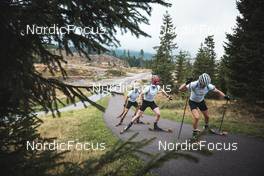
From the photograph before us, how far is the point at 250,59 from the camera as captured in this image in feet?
65.1

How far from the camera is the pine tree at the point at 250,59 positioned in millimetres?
19328

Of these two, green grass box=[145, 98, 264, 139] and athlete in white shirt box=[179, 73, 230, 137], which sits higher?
athlete in white shirt box=[179, 73, 230, 137]

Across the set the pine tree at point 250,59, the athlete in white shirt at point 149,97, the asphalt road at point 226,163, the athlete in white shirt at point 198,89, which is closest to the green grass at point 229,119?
the pine tree at point 250,59

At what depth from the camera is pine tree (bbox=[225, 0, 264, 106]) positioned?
63.4 ft

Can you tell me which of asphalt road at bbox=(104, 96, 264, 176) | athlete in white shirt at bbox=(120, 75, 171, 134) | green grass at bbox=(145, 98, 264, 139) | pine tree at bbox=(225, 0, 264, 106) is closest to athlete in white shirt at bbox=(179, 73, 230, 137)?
asphalt road at bbox=(104, 96, 264, 176)

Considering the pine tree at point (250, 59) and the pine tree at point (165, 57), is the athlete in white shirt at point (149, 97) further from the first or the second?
the pine tree at point (165, 57)


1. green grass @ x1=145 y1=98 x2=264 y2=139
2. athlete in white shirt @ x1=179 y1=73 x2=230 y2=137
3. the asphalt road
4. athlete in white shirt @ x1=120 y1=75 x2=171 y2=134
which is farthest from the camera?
green grass @ x1=145 y1=98 x2=264 y2=139

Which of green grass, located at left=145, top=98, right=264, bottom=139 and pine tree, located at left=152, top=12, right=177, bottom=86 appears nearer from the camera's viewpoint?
green grass, located at left=145, top=98, right=264, bottom=139

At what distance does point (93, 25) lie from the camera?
3254 millimetres

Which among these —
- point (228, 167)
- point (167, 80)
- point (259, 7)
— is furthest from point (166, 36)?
point (228, 167)

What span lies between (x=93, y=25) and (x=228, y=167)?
514 cm

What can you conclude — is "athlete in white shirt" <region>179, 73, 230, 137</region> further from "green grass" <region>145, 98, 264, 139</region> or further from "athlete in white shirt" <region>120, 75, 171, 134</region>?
"green grass" <region>145, 98, 264, 139</region>

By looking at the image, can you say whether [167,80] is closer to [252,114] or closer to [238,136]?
[252,114]

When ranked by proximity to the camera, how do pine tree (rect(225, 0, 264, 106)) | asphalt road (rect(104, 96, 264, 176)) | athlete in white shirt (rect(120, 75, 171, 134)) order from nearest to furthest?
asphalt road (rect(104, 96, 264, 176)) < athlete in white shirt (rect(120, 75, 171, 134)) < pine tree (rect(225, 0, 264, 106))
